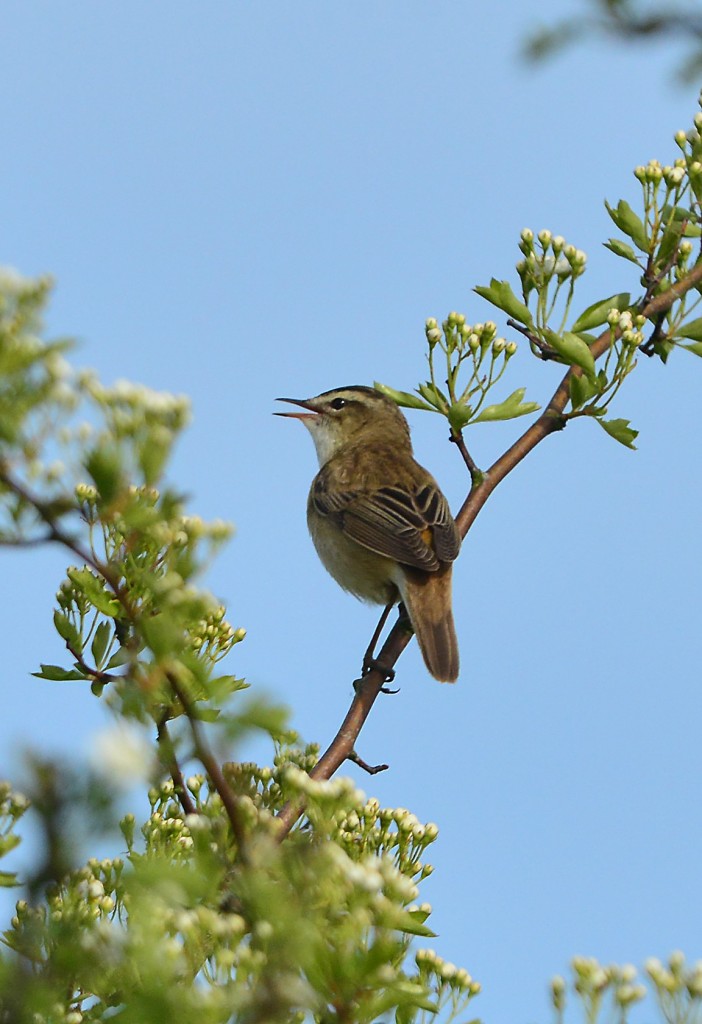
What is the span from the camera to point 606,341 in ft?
16.8

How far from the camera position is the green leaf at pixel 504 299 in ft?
15.5

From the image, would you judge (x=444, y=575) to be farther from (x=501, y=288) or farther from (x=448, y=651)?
(x=501, y=288)

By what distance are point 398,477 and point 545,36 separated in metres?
3.19

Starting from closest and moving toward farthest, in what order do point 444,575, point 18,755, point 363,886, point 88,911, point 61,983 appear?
point 18,755 < point 363,886 < point 61,983 < point 88,911 < point 444,575

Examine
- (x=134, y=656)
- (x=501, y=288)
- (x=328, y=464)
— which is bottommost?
(x=134, y=656)

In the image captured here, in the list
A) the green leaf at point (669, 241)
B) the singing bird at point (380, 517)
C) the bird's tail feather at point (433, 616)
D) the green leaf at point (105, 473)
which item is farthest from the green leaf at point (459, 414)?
the green leaf at point (105, 473)

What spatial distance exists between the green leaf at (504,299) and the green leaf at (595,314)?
25cm

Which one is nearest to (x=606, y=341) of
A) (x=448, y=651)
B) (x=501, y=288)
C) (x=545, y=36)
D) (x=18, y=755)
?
(x=501, y=288)

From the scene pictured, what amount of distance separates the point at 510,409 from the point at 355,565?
2330 millimetres

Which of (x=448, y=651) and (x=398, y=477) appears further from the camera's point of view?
(x=398, y=477)

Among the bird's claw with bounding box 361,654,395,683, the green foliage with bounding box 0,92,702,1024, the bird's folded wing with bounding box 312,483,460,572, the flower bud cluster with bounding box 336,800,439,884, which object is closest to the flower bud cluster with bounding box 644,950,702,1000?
the green foliage with bounding box 0,92,702,1024

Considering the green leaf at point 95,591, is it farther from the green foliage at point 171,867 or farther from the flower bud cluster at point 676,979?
the flower bud cluster at point 676,979

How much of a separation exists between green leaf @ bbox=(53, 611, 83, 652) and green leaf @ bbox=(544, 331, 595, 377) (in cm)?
191

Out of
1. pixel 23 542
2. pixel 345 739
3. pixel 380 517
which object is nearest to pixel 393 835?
pixel 345 739
